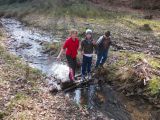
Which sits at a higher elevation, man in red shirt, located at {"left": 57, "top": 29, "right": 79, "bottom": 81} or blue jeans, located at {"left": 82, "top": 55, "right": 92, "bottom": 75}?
→ man in red shirt, located at {"left": 57, "top": 29, "right": 79, "bottom": 81}

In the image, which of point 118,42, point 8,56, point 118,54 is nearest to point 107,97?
point 118,54

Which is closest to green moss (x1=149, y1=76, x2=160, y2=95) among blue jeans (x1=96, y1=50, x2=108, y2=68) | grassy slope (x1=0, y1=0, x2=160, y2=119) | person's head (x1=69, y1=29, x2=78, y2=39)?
grassy slope (x1=0, y1=0, x2=160, y2=119)

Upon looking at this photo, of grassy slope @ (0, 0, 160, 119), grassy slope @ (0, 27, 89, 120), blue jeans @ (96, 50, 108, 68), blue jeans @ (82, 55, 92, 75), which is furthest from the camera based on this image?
blue jeans @ (96, 50, 108, 68)

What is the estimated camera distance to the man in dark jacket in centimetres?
1608

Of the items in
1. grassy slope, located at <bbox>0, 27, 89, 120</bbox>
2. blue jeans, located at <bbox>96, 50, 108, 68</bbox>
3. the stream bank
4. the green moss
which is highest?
blue jeans, located at <bbox>96, 50, 108, 68</bbox>

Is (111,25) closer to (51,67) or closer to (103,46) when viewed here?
(51,67)

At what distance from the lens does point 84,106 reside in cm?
1336

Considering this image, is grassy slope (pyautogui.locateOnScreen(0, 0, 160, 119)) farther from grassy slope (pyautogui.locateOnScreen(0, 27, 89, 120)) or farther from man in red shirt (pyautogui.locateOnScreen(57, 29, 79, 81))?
grassy slope (pyautogui.locateOnScreen(0, 27, 89, 120))

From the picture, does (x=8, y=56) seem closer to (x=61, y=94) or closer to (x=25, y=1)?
(x=61, y=94)

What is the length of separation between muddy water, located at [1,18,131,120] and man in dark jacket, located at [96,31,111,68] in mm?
1664

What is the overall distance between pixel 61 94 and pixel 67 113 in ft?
6.55

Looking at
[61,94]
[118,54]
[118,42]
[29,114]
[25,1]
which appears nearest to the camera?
[29,114]

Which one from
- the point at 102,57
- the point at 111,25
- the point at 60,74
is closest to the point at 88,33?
the point at 102,57

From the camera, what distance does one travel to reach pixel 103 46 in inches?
648
